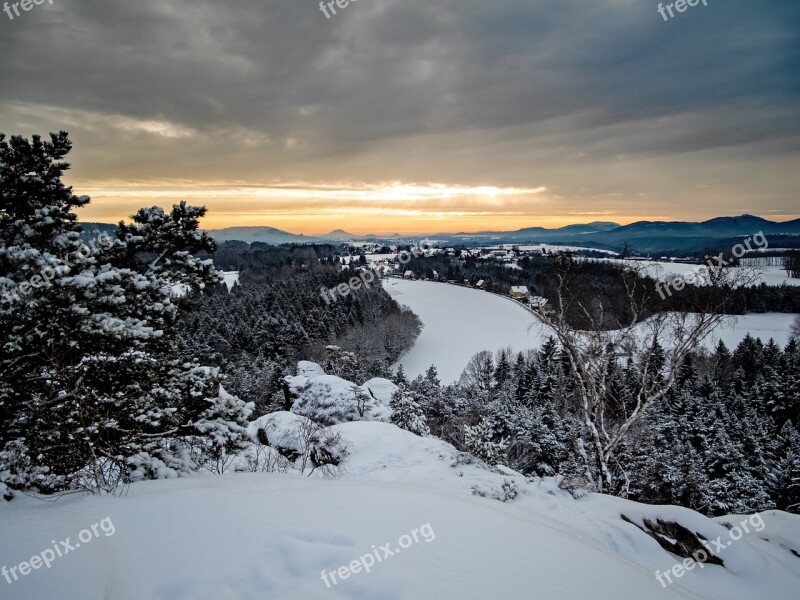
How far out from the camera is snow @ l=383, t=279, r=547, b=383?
5834cm

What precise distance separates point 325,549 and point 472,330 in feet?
221

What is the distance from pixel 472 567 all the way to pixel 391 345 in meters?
55.8

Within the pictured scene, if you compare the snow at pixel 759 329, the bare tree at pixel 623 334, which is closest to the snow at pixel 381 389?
the bare tree at pixel 623 334

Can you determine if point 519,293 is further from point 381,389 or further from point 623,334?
point 623,334

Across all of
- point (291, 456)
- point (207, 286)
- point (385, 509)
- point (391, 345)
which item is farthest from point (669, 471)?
point (391, 345)

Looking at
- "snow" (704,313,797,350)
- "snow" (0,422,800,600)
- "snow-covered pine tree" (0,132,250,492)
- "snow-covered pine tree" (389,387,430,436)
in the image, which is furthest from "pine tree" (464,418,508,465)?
"snow" (704,313,797,350)

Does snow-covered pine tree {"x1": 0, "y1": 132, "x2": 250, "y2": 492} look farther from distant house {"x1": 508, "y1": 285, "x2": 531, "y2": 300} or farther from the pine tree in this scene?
distant house {"x1": 508, "y1": 285, "x2": 531, "y2": 300}

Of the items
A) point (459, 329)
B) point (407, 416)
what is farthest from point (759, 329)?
point (407, 416)

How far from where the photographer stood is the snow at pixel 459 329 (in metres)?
58.3

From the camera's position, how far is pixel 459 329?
231 feet

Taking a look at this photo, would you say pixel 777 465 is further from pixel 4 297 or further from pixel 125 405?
pixel 4 297

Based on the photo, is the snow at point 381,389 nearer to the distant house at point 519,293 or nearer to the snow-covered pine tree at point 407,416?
the snow-covered pine tree at point 407,416

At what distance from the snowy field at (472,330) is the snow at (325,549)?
128 ft

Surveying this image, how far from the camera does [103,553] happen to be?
13.3 feet
